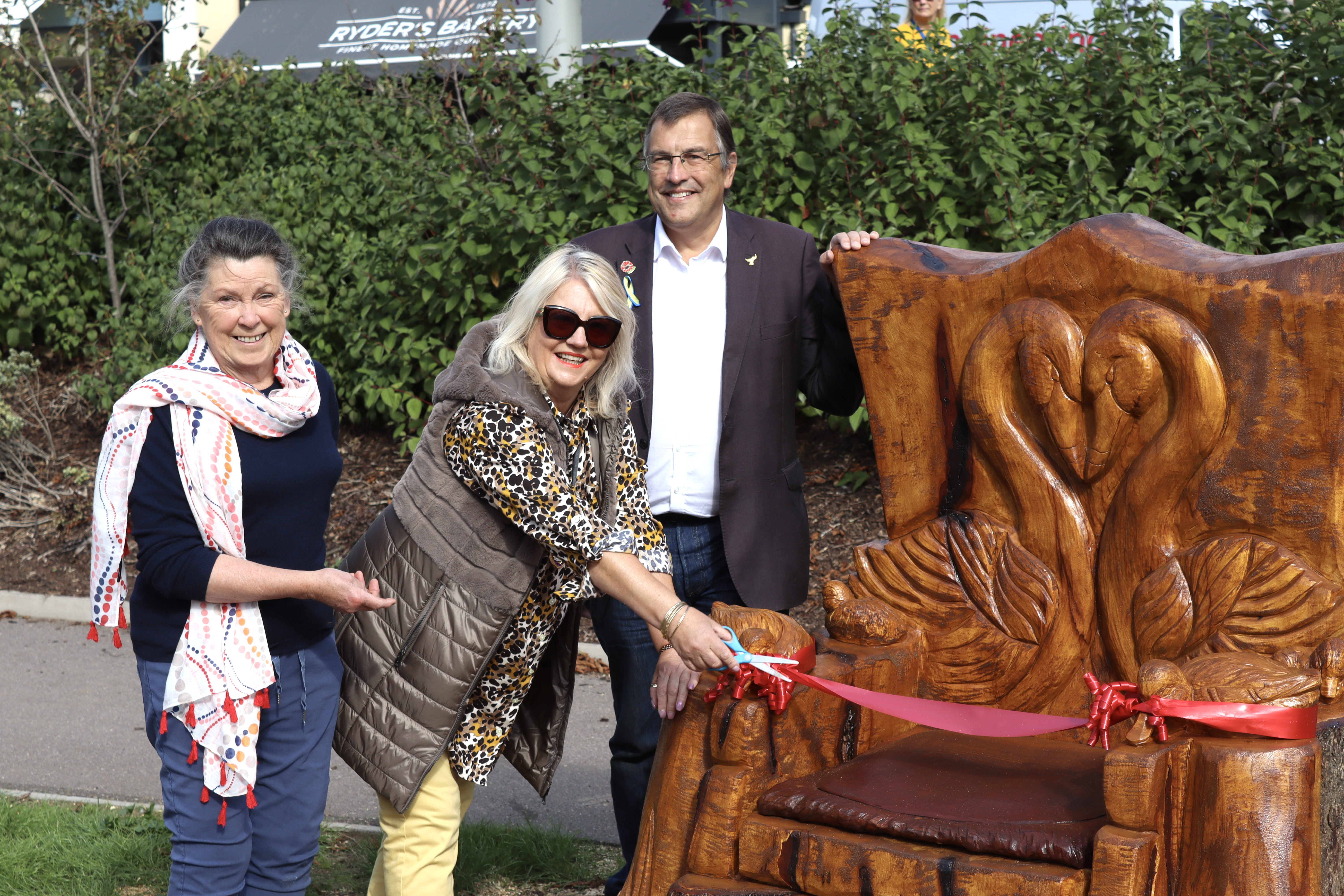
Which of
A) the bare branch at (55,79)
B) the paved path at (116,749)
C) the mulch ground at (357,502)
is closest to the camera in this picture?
the paved path at (116,749)

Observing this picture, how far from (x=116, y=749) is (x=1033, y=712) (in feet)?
Result: 10.3

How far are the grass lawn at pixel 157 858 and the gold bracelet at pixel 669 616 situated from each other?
127cm

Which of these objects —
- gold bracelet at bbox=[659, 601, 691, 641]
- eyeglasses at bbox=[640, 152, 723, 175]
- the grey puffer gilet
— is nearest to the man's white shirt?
eyeglasses at bbox=[640, 152, 723, 175]

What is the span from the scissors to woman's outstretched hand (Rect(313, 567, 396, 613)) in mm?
601

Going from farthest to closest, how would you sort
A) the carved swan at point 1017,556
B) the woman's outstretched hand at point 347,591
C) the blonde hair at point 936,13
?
1. the blonde hair at point 936,13
2. the carved swan at point 1017,556
3. the woman's outstretched hand at point 347,591

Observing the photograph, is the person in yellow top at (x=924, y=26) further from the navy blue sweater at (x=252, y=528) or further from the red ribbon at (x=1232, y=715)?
the red ribbon at (x=1232, y=715)

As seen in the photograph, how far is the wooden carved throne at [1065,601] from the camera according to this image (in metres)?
1.87

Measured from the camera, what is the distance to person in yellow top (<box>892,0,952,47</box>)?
508 cm

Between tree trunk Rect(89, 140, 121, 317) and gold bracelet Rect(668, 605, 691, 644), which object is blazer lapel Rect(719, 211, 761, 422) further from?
tree trunk Rect(89, 140, 121, 317)

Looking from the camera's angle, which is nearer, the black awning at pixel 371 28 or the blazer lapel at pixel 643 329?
the blazer lapel at pixel 643 329

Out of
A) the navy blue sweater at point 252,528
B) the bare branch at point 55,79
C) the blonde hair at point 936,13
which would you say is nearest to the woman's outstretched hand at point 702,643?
the navy blue sweater at point 252,528

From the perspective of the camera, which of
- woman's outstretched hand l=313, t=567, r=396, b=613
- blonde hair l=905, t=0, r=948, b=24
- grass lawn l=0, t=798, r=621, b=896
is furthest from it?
blonde hair l=905, t=0, r=948, b=24

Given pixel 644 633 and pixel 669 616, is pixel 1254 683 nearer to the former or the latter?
pixel 669 616

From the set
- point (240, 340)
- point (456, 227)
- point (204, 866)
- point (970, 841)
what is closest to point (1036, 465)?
point (970, 841)
